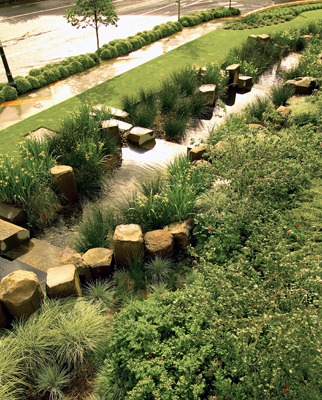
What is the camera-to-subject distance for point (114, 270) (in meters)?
3.71

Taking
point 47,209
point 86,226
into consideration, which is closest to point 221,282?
point 86,226

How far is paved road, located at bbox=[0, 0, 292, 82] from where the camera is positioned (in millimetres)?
10111

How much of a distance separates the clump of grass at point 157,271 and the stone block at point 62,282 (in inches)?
30.7

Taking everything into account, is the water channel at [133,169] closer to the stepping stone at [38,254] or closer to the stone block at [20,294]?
the stepping stone at [38,254]

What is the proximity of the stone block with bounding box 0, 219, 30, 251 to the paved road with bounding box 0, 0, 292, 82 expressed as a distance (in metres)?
5.98

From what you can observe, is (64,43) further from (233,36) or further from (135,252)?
(135,252)

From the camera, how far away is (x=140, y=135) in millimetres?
5582

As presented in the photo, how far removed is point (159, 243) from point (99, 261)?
2.17 ft

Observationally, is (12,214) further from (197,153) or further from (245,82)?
(245,82)

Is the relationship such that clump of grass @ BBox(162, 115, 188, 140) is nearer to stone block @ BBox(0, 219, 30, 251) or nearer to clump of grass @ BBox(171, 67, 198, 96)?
clump of grass @ BBox(171, 67, 198, 96)

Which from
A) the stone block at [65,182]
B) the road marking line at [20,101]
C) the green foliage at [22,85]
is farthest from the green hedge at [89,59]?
the stone block at [65,182]

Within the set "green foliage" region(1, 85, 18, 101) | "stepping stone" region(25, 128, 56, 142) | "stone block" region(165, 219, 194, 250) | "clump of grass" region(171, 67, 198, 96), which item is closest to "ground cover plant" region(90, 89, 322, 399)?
"stone block" region(165, 219, 194, 250)

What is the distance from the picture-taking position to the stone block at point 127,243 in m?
3.51

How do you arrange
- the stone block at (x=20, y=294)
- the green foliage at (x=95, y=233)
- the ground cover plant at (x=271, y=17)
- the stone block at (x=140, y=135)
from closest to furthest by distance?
the stone block at (x=20, y=294)
the green foliage at (x=95, y=233)
the stone block at (x=140, y=135)
the ground cover plant at (x=271, y=17)
